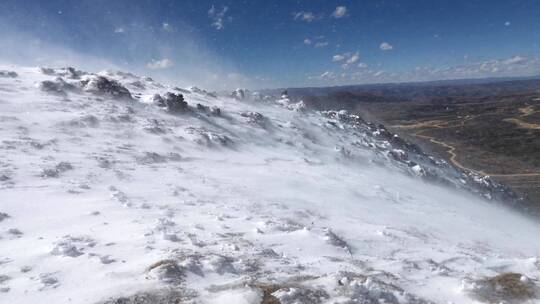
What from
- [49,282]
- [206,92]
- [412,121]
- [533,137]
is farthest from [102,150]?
[412,121]

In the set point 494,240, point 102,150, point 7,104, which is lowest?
point 494,240

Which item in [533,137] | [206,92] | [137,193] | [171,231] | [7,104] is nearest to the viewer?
[171,231]

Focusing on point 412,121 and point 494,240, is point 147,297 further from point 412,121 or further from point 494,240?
point 412,121

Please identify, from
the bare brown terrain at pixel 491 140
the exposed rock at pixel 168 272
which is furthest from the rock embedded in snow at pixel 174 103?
the bare brown terrain at pixel 491 140

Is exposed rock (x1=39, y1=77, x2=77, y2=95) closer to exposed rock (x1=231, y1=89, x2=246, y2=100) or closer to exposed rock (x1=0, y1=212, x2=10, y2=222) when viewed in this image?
exposed rock (x1=0, y1=212, x2=10, y2=222)

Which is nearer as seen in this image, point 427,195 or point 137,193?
point 137,193

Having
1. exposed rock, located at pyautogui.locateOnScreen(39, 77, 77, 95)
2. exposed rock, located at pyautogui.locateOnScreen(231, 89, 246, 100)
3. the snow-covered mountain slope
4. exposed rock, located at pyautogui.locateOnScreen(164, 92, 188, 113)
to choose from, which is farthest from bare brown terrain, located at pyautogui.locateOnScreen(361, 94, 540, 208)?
exposed rock, located at pyautogui.locateOnScreen(39, 77, 77, 95)

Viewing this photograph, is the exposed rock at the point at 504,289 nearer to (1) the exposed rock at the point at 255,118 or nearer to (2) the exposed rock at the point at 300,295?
(2) the exposed rock at the point at 300,295

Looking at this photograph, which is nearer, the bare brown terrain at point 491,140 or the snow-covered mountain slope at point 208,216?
the snow-covered mountain slope at point 208,216
